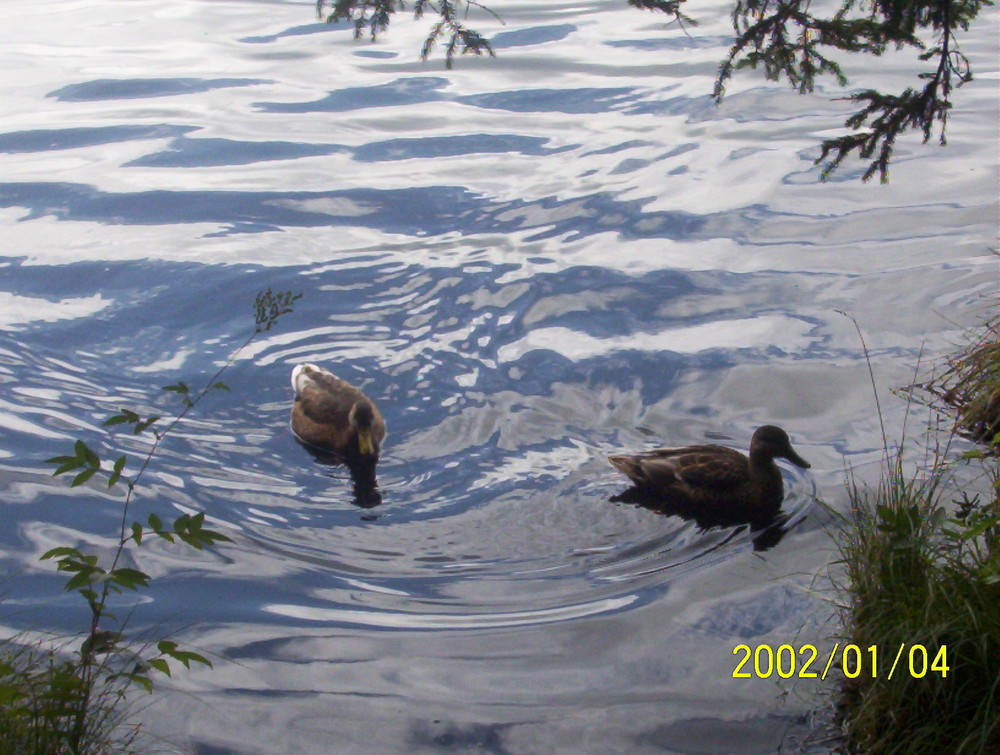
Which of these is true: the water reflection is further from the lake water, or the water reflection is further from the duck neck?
the duck neck

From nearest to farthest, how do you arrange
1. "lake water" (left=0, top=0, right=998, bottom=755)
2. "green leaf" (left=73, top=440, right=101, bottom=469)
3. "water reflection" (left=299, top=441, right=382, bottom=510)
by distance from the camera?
"green leaf" (left=73, top=440, right=101, bottom=469) < "lake water" (left=0, top=0, right=998, bottom=755) < "water reflection" (left=299, top=441, right=382, bottom=510)

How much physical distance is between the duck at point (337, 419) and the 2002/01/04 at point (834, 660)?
10.0 ft

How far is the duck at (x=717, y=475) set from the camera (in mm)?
6426

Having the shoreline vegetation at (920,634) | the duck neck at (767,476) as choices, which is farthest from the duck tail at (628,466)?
the shoreline vegetation at (920,634)

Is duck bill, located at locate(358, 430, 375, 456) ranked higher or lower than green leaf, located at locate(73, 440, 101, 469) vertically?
lower

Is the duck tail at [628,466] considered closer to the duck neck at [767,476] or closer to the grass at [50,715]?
the duck neck at [767,476]

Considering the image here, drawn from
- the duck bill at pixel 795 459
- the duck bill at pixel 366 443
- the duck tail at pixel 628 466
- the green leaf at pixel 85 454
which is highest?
the green leaf at pixel 85 454

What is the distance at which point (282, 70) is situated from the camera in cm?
1484

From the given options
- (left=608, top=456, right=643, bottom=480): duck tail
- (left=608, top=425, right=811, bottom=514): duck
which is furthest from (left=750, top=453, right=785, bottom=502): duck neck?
(left=608, top=456, right=643, bottom=480): duck tail

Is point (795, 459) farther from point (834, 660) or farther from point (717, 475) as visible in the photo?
point (834, 660)

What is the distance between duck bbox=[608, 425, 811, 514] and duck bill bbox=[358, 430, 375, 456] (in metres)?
1.58

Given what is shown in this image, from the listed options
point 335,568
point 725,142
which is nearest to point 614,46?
point 725,142

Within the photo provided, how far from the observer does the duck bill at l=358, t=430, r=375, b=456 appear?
7359mm

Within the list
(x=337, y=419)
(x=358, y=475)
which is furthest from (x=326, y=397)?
(x=358, y=475)
